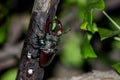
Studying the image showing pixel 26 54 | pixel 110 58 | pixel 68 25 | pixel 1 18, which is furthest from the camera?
pixel 110 58

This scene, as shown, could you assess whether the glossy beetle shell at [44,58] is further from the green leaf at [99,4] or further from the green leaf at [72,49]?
the green leaf at [72,49]

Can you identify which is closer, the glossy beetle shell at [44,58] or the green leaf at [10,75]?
the glossy beetle shell at [44,58]

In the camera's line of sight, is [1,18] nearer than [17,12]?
Yes

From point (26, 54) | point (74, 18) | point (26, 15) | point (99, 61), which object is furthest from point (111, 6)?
point (26, 54)

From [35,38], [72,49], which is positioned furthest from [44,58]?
[72,49]

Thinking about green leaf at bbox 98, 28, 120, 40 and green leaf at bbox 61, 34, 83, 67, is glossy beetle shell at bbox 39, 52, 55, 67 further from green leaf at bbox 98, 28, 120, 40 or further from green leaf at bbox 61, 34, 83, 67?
green leaf at bbox 61, 34, 83, 67

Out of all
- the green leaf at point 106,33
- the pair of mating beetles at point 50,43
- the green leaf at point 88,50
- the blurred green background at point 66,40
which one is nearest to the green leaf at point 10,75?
the blurred green background at point 66,40

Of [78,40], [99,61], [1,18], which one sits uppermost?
[1,18]

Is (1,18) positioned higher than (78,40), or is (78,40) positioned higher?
(1,18)

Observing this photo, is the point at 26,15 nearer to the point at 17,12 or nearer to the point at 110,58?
the point at 17,12
